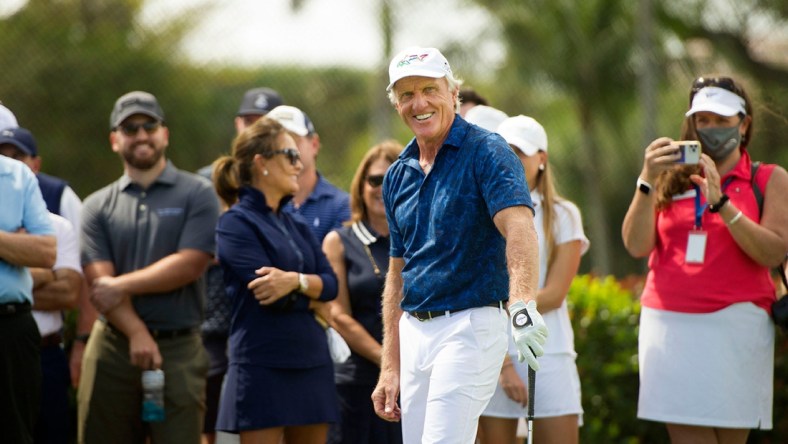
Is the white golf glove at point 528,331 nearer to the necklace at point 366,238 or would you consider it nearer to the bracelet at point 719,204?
the bracelet at point 719,204

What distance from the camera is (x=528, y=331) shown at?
470 centimetres

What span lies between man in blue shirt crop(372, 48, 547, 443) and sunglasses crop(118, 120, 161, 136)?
9.07 feet

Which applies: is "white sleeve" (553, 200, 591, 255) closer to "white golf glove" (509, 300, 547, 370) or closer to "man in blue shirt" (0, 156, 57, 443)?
"white golf glove" (509, 300, 547, 370)

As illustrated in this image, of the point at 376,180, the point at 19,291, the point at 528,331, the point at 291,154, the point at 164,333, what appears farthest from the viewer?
the point at 164,333

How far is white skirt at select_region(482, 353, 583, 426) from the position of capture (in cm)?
643

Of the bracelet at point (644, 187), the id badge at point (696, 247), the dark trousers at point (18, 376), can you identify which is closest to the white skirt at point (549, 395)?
the id badge at point (696, 247)

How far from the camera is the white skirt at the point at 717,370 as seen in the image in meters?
6.48

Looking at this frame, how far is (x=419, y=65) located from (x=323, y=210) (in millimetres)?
2912

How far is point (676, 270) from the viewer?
6664 mm

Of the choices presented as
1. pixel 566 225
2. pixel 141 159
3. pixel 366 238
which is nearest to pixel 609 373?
pixel 566 225

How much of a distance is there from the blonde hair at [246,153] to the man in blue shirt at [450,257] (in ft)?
5.03

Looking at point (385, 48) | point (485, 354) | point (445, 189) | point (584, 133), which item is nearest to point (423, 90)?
point (445, 189)

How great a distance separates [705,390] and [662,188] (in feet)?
3.70

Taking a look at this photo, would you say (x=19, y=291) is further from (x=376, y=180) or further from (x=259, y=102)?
(x=259, y=102)
